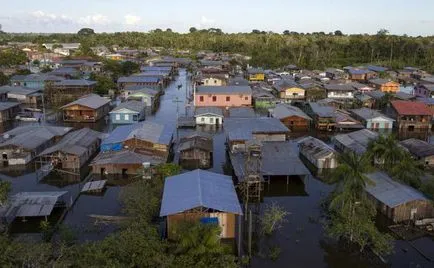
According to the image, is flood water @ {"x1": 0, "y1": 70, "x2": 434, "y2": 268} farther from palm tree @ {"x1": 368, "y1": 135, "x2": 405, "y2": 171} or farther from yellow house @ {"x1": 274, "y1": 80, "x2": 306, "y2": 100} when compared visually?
yellow house @ {"x1": 274, "y1": 80, "x2": 306, "y2": 100}

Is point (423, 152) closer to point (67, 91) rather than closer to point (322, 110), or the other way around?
point (322, 110)

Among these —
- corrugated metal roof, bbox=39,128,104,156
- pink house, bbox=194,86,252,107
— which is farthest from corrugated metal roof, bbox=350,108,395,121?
corrugated metal roof, bbox=39,128,104,156

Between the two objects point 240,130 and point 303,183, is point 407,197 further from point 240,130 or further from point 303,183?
point 240,130

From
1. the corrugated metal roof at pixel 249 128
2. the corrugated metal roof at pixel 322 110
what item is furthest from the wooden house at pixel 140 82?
the corrugated metal roof at pixel 249 128

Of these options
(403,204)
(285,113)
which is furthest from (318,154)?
(285,113)

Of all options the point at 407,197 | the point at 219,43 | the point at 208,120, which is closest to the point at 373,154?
the point at 407,197

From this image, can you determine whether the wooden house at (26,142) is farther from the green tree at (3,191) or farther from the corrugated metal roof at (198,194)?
the corrugated metal roof at (198,194)
